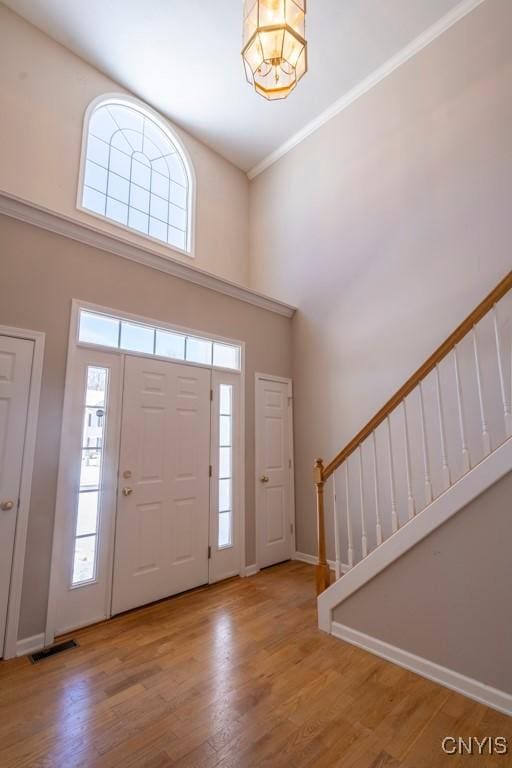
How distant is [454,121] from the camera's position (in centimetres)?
351

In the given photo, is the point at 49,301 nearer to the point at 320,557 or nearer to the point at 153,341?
the point at 153,341

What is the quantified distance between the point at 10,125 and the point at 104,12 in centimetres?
141

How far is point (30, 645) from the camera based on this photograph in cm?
239

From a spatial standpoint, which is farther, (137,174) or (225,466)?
(137,174)

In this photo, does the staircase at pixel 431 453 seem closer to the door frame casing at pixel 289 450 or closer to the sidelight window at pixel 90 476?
the door frame casing at pixel 289 450

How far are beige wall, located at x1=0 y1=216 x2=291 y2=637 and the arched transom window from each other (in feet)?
4.42

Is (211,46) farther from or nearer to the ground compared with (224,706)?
farther from the ground

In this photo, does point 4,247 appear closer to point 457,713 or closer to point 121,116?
point 121,116

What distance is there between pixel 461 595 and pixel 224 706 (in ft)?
4.51

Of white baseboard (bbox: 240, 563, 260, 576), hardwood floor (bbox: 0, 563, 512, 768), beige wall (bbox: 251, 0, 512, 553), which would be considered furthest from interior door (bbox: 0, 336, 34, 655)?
beige wall (bbox: 251, 0, 512, 553)

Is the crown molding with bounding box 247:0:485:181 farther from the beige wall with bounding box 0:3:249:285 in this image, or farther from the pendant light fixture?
the pendant light fixture

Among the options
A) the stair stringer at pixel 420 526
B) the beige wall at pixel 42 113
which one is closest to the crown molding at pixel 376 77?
the beige wall at pixel 42 113

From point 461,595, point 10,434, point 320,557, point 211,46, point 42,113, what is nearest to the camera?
point 461,595

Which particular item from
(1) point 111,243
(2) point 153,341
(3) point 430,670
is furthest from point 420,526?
(1) point 111,243
